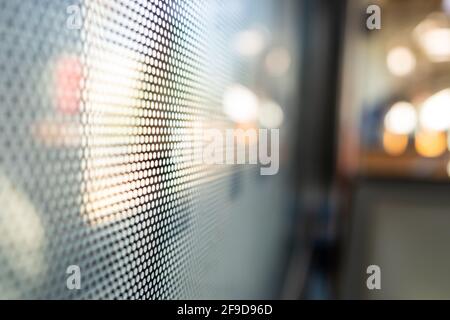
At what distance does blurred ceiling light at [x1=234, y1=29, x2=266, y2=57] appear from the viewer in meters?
0.88

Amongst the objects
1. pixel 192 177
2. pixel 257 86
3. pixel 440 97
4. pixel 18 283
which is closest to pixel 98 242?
pixel 18 283

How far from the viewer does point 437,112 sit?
1.76 m

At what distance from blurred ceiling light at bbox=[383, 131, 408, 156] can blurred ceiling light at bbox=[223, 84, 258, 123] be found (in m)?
1.08

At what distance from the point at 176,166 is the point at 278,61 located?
989mm

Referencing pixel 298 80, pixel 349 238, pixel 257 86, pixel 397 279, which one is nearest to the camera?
pixel 397 279

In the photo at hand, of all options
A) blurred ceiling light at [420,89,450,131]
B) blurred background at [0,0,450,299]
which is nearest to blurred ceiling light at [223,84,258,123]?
blurred background at [0,0,450,299]

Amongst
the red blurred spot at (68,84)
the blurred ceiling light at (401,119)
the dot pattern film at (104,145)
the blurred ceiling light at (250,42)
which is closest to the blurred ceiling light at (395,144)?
the blurred ceiling light at (401,119)

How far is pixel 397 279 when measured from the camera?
1023mm

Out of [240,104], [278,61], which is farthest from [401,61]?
[240,104]

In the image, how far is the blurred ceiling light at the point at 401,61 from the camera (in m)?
1.98

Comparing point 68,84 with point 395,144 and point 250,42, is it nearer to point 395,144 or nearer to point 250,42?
point 250,42

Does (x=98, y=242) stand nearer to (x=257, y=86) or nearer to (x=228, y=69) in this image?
(x=228, y=69)

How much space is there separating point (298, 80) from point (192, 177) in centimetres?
151

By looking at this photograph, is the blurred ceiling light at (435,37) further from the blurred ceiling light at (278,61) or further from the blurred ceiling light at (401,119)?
the blurred ceiling light at (278,61)
